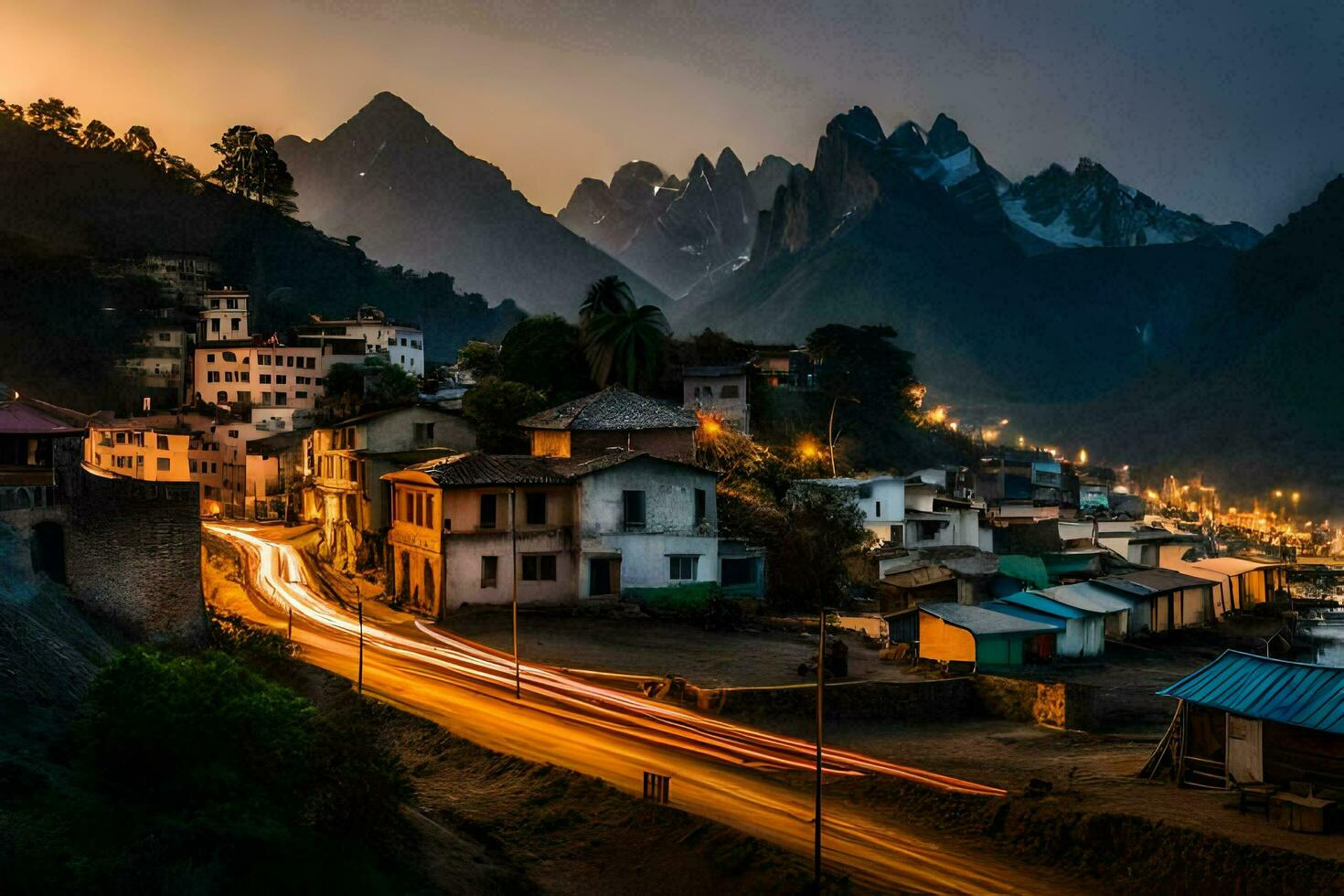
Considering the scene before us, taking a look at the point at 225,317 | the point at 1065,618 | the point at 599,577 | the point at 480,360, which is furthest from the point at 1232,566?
the point at 225,317

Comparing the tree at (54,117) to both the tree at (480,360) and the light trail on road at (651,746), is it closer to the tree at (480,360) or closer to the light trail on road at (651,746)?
the tree at (480,360)

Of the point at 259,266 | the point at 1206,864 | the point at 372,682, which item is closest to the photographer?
the point at 1206,864

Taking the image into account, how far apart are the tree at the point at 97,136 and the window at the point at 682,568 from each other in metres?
97.9

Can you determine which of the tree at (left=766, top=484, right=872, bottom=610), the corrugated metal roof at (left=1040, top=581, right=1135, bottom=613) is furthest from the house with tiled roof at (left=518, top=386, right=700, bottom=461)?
the corrugated metal roof at (left=1040, top=581, right=1135, bottom=613)

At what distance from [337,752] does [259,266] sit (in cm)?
9586

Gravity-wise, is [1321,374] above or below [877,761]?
above

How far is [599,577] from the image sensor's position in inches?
1672

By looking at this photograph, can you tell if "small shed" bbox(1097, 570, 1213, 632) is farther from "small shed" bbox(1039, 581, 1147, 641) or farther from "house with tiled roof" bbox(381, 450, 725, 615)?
"house with tiled roof" bbox(381, 450, 725, 615)

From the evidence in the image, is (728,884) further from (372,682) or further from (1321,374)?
(1321,374)

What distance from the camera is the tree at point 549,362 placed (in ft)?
227

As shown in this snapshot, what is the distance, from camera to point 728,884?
18.1 metres

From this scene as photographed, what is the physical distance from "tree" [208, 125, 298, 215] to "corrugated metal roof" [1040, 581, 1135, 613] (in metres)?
94.0

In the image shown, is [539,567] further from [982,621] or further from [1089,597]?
[1089,597]

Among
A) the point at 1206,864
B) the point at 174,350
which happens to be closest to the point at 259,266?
the point at 174,350
